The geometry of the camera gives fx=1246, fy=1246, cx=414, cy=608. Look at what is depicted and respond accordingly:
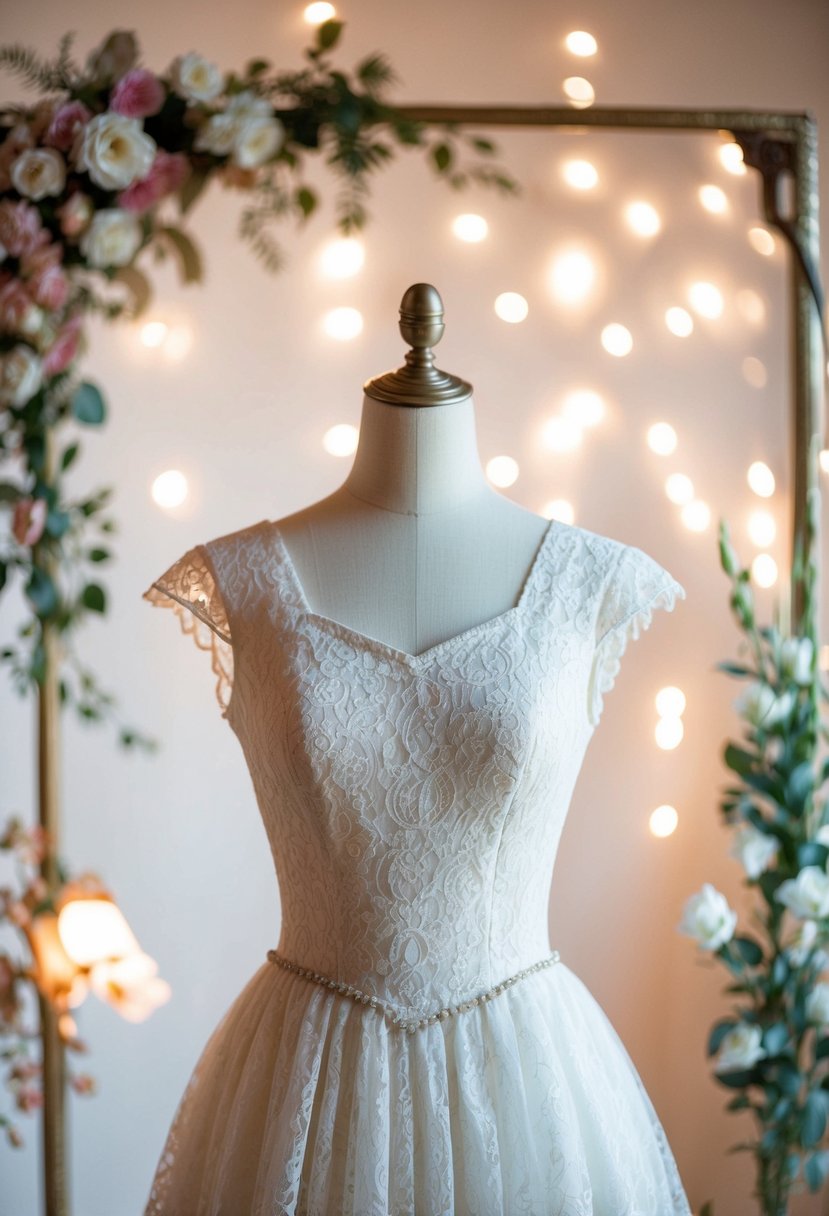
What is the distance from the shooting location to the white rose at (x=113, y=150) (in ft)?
3.39

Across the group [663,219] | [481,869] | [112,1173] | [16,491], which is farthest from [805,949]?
[112,1173]

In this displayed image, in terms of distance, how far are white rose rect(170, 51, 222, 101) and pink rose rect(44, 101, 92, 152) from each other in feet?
0.27

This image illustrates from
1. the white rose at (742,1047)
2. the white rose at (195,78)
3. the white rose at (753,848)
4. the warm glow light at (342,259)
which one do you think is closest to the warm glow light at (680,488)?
the warm glow light at (342,259)

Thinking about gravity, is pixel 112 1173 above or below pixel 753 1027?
below

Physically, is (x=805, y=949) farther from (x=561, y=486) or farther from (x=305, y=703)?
(x=561, y=486)

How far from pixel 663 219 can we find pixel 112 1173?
1.67 metres

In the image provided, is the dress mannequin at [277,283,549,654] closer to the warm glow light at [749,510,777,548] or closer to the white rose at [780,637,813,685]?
the white rose at [780,637,813,685]

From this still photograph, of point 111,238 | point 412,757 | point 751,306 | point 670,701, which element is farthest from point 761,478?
point 111,238

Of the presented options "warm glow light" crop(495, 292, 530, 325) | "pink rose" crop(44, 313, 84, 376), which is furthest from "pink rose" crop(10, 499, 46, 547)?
"warm glow light" crop(495, 292, 530, 325)

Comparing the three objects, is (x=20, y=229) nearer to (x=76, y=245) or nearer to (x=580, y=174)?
(x=76, y=245)

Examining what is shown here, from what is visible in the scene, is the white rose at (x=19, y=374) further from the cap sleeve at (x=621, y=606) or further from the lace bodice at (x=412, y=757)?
the cap sleeve at (x=621, y=606)

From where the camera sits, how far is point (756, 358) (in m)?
1.85

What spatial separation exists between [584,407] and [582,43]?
52 cm

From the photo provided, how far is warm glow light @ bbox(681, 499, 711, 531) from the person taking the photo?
6.12 ft
